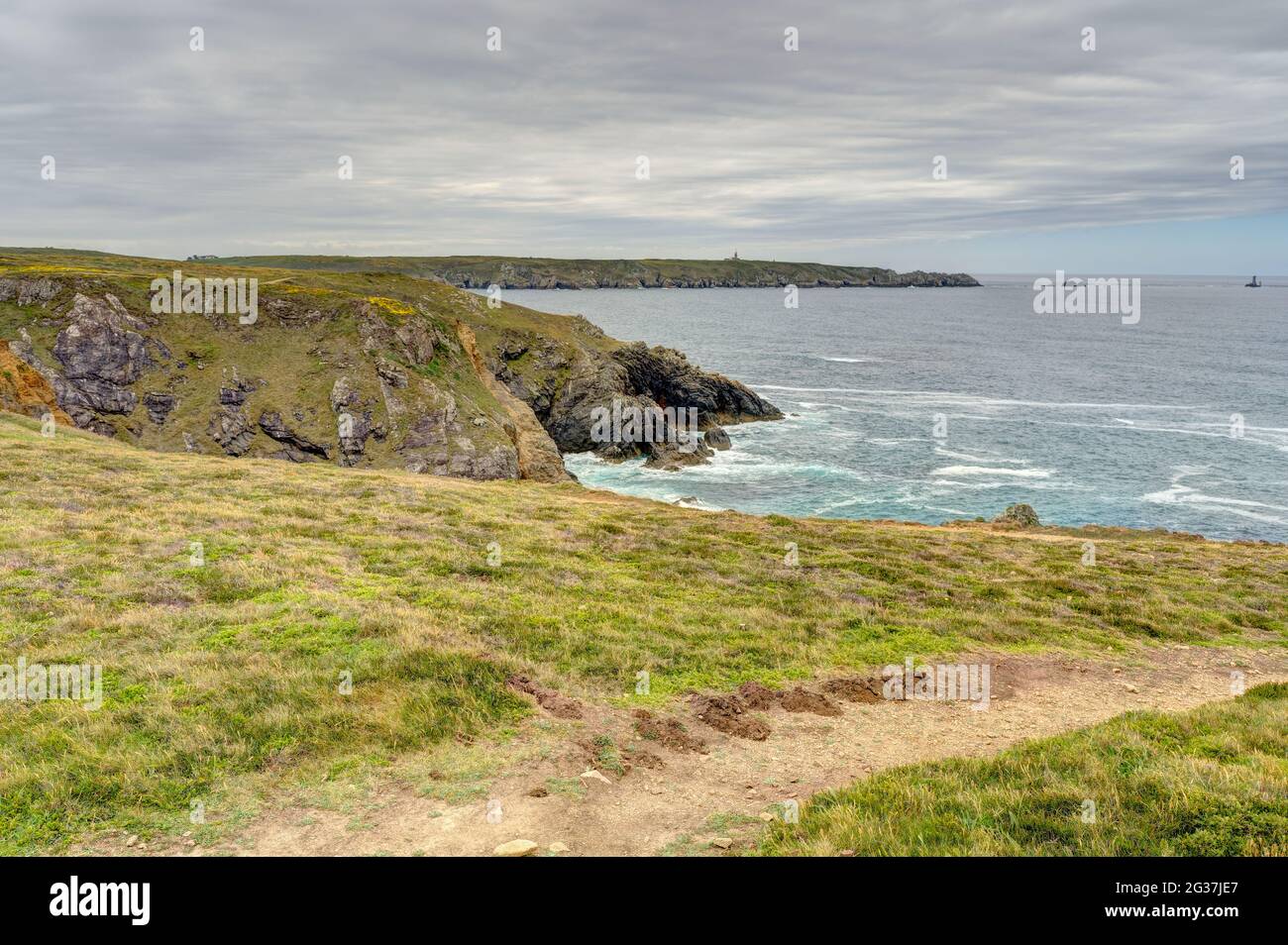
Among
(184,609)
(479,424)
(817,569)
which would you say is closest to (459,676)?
(184,609)

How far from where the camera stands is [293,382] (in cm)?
6944

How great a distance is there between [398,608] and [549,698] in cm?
540

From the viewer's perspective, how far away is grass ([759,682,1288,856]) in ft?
28.7

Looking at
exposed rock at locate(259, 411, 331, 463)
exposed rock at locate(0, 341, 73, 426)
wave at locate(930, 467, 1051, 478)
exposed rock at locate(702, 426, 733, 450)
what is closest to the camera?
exposed rock at locate(0, 341, 73, 426)

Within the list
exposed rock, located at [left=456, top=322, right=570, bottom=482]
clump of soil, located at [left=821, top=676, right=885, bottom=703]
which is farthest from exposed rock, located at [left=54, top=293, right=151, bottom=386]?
clump of soil, located at [left=821, top=676, right=885, bottom=703]

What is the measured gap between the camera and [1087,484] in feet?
213

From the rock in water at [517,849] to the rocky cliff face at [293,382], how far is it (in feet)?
177

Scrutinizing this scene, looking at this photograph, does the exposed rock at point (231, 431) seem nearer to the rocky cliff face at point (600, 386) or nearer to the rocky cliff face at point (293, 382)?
the rocky cliff face at point (293, 382)

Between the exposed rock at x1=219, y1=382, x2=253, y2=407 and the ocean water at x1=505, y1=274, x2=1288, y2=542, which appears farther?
the exposed rock at x1=219, y1=382, x2=253, y2=407

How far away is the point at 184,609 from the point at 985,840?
54.2 ft

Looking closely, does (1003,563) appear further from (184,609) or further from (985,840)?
(184,609)

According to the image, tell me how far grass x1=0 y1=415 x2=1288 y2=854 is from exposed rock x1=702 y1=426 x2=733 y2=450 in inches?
1902

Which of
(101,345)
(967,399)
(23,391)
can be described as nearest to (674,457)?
(23,391)

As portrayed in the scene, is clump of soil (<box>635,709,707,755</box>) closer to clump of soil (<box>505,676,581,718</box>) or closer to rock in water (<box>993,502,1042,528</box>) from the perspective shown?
clump of soil (<box>505,676,581,718</box>)
